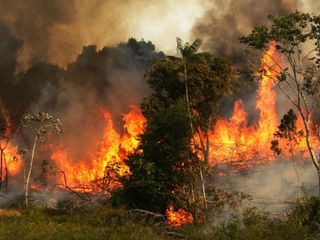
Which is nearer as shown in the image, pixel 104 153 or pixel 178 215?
pixel 178 215

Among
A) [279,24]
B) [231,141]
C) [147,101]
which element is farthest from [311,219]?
[231,141]

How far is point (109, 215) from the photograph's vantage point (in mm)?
26109

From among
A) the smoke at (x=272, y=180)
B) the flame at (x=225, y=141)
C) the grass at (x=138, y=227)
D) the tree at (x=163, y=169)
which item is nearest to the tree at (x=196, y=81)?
the tree at (x=163, y=169)

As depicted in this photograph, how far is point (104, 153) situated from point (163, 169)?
140 feet

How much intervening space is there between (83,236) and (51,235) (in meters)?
1.56

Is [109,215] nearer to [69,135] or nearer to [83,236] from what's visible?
[83,236]

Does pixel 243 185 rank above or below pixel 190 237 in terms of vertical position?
above

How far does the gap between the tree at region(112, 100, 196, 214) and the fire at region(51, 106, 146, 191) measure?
1369 inches

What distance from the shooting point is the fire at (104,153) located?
6806cm

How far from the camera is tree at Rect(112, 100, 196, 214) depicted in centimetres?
2934

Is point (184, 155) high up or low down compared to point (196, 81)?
down

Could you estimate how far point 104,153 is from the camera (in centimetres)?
7169

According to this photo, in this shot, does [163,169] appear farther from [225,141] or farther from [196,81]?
[225,141]

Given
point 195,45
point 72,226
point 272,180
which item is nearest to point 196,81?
point 195,45
